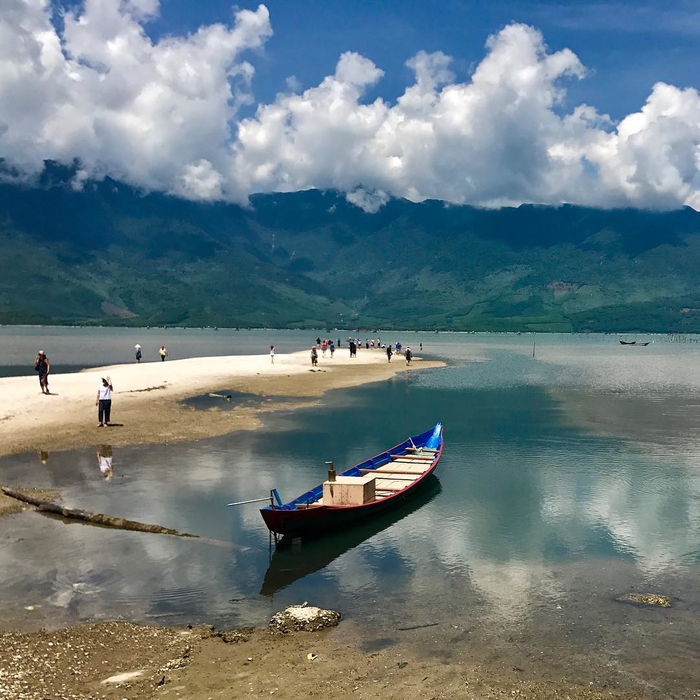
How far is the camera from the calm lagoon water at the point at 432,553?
16.6 meters

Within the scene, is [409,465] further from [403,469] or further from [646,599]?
[646,599]

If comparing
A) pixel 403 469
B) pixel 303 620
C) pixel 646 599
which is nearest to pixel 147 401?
pixel 403 469

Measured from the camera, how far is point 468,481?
111ft

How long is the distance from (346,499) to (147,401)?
3636 centimetres

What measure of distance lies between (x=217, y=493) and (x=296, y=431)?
16.4 meters

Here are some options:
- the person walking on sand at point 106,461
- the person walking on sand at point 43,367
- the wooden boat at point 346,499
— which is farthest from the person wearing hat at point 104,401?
the wooden boat at point 346,499

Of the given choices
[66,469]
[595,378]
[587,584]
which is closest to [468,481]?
[587,584]

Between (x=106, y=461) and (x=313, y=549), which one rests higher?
(x=106, y=461)

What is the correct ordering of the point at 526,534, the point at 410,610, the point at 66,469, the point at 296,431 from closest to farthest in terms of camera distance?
the point at 410,610 → the point at 526,534 → the point at 66,469 → the point at 296,431

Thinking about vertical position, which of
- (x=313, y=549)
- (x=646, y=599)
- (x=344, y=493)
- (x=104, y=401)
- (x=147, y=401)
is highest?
(x=104, y=401)

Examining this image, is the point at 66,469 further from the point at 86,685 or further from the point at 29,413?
the point at 86,685

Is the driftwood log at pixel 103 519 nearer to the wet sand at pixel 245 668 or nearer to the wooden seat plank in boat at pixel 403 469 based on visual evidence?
the wet sand at pixel 245 668

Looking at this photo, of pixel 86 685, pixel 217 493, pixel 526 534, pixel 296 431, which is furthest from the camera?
pixel 296 431

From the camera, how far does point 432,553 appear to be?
23.1m
